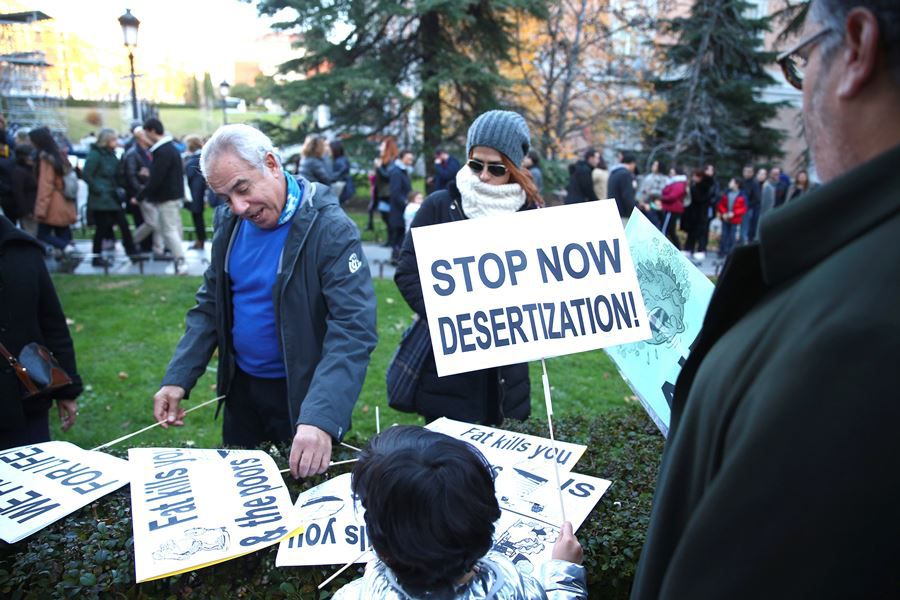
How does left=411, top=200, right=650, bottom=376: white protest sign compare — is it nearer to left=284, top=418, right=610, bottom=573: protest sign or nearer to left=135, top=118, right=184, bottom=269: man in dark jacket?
left=284, top=418, right=610, bottom=573: protest sign

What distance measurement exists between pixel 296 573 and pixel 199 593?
0.98 ft

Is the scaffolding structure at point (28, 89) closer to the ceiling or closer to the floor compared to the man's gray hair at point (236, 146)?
closer to the ceiling

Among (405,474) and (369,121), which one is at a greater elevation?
(369,121)

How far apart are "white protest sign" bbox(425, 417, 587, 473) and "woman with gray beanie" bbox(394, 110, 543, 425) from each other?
46 centimetres

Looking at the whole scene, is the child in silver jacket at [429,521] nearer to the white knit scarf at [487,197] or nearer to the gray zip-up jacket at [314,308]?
the gray zip-up jacket at [314,308]

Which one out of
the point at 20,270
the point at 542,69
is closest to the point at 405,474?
the point at 20,270

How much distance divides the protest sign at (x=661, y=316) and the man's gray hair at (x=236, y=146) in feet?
5.27

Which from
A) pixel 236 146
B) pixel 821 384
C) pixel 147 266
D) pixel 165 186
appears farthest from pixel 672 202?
pixel 821 384

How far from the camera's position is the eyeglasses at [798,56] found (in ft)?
3.56

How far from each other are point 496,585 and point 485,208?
6.94 ft

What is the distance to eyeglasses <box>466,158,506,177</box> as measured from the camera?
Result: 340 cm

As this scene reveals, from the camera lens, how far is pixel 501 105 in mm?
Result: 17375

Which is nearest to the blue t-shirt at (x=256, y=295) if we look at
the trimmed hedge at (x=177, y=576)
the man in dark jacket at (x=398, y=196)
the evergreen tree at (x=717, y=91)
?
the trimmed hedge at (x=177, y=576)

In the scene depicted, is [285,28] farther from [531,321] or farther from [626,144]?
[531,321]
